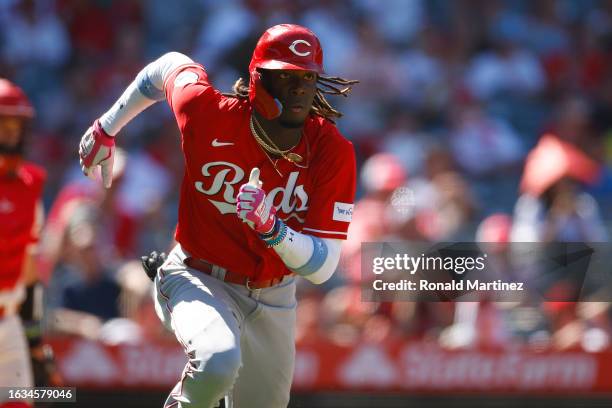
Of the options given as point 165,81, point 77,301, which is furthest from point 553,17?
point 165,81

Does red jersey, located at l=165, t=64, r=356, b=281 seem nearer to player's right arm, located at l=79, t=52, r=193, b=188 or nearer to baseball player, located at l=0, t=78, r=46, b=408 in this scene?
player's right arm, located at l=79, t=52, r=193, b=188

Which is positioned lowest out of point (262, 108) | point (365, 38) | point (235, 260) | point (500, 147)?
point (235, 260)

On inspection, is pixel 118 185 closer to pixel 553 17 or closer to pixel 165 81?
pixel 165 81

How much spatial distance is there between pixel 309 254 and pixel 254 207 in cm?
38

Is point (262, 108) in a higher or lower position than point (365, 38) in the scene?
lower

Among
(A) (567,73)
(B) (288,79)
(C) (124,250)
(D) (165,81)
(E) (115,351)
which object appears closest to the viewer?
(B) (288,79)

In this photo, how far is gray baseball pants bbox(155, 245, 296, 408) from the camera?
474 centimetres

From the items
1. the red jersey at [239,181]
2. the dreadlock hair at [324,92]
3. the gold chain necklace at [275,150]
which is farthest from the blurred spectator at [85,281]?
the gold chain necklace at [275,150]

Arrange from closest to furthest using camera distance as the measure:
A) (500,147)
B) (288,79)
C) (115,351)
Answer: (288,79)
(115,351)
(500,147)

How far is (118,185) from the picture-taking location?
8.88 meters

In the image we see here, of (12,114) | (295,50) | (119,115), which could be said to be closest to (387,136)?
(12,114)

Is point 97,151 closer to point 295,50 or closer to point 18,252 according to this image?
point 18,252

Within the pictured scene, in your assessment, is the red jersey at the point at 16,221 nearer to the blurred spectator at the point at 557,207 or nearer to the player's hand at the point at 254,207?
the player's hand at the point at 254,207

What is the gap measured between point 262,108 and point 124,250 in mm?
4146
